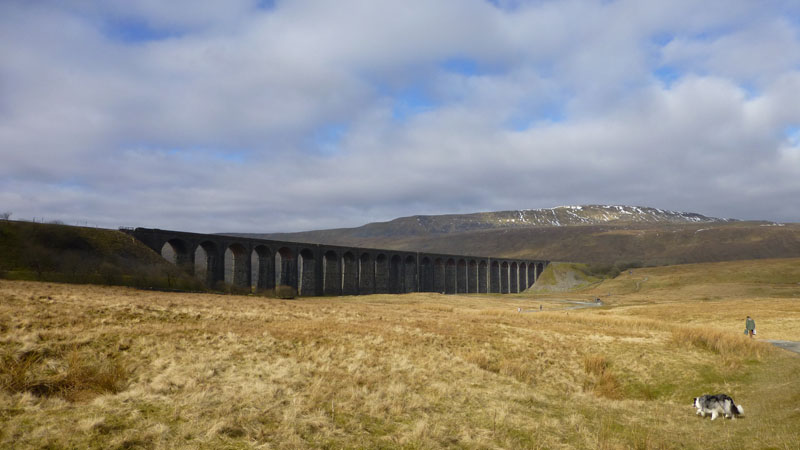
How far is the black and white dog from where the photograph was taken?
12.6 m

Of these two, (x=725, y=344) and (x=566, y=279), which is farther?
(x=566, y=279)

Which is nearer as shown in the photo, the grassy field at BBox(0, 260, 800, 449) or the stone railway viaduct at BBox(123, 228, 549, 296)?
the grassy field at BBox(0, 260, 800, 449)

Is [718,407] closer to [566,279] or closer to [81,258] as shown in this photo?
[81,258]

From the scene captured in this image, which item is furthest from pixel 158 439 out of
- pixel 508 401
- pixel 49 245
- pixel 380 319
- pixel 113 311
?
pixel 49 245

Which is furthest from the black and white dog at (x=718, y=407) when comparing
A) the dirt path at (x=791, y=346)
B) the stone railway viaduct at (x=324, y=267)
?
the stone railway viaduct at (x=324, y=267)

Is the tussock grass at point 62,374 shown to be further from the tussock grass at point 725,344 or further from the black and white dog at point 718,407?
the tussock grass at point 725,344

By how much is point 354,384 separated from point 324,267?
89348 millimetres

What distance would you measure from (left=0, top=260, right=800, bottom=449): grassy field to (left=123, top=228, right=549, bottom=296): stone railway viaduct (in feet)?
157

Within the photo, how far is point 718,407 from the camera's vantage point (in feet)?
42.0

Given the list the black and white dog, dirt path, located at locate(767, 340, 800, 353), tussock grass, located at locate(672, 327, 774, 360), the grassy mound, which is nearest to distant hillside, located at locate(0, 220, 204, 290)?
tussock grass, located at locate(672, 327, 774, 360)

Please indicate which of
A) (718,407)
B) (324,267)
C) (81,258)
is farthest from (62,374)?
(324,267)

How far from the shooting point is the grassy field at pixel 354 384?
27.5 feet

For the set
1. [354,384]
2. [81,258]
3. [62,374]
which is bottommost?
[354,384]

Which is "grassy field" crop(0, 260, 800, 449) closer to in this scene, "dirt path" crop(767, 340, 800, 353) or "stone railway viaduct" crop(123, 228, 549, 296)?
"dirt path" crop(767, 340, 800, 353)
